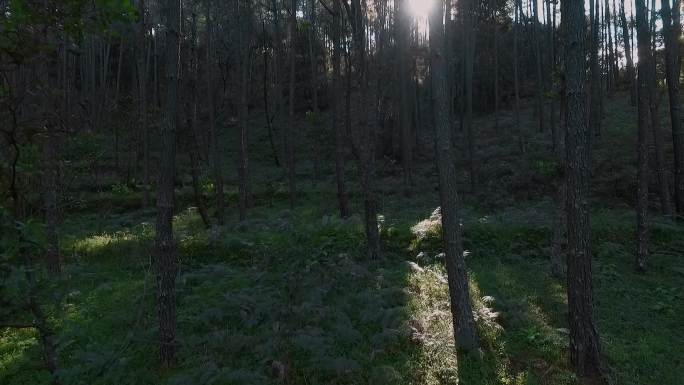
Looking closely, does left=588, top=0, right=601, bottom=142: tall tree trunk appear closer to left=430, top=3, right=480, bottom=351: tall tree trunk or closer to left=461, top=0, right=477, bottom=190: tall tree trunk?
left=461, top=0, right=477, bottom=190: tall tree trunk

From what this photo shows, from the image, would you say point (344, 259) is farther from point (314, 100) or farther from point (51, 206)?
point (314, 100)

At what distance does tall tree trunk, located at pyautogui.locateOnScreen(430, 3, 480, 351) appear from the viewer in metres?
6.65

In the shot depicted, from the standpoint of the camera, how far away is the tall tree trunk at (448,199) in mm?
6652

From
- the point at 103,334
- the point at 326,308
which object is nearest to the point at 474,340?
the point at 326,308

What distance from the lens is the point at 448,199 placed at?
669cm

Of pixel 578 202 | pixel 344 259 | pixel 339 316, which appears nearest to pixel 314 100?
pixel 344 259

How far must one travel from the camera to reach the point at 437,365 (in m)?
6.20

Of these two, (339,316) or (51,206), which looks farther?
(51,206)

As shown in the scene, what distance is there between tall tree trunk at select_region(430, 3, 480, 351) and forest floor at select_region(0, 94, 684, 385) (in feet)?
1.36

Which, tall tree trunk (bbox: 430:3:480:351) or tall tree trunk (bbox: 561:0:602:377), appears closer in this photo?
tall tree trunk (bbox: 561:0:602:377)

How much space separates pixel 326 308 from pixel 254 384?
7.46 ft

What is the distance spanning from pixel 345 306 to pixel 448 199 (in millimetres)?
2647

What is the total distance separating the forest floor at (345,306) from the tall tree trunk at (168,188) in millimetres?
641

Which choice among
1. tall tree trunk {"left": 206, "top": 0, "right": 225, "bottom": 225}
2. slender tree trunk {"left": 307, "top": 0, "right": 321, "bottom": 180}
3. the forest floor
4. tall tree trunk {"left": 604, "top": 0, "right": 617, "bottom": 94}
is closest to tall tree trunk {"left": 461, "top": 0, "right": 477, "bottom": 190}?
the forest floor
